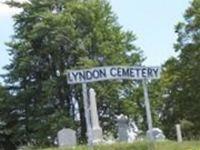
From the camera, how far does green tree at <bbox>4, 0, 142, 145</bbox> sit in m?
43.8

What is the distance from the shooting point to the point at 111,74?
53.0 ft

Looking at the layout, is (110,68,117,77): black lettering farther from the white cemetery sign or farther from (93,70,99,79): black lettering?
(93,70,99,79): black lettering

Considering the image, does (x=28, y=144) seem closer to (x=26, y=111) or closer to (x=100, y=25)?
(x=26, y=111)

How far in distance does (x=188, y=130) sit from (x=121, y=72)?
2972 cm

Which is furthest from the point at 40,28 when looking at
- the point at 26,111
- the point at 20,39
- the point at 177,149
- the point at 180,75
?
the point at 177,149

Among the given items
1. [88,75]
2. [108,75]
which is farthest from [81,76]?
[108,75]

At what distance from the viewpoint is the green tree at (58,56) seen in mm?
43844

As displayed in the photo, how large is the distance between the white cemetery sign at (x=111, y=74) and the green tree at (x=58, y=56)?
26.5 metres

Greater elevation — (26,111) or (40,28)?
(40,28)

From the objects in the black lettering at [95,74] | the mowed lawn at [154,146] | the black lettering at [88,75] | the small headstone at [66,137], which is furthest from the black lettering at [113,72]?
the small headstone at [66,137]

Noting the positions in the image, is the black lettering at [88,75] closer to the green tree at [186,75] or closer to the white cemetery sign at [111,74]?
the white cemetery sign at [111,74]

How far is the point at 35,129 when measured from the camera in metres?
42.5

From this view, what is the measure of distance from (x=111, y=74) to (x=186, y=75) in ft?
104

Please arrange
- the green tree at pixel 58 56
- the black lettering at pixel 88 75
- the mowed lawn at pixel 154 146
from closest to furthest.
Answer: the black lettering at pixel 88 75 → the mowed lawn at pixel 154 146 → the green tree at pixel 58 56
